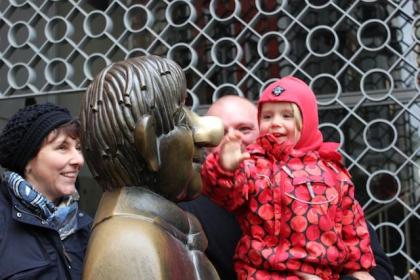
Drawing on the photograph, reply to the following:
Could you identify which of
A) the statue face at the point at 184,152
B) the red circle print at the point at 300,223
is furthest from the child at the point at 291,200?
the statue face at the point at 184,152

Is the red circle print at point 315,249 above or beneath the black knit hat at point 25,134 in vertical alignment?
above

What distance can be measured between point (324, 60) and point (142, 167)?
7.16ft

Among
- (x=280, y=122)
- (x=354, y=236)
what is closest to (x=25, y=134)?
(x=280, y=122)

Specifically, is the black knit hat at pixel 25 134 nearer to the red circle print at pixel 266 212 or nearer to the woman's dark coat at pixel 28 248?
the woman's dark coat at pixel 28 248

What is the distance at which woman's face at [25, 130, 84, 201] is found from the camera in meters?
1.94

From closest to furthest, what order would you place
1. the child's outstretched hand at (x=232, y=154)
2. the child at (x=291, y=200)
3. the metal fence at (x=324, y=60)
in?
the child's outstretched hand at (x=232, y=154), the child at (x=291, y=200), the metal fence at (x=324, y=60)

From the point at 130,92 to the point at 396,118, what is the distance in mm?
1989

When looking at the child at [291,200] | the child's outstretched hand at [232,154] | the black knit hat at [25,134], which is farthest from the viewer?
the black knit hat at [25,134]

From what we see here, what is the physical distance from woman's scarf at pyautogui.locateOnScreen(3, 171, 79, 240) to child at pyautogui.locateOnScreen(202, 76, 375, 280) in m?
0.52

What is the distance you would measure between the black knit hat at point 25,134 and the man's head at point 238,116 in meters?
0.49

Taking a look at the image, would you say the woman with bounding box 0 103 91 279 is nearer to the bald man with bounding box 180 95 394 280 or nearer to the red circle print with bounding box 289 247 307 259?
the bald man with bounding box 180 95 394 280

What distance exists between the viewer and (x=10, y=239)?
6.07 ft

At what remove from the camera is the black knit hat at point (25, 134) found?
192 cm

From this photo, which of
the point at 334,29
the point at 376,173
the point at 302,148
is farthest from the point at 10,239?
the point at 334,29
